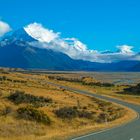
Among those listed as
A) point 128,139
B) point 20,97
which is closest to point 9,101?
point 20,97

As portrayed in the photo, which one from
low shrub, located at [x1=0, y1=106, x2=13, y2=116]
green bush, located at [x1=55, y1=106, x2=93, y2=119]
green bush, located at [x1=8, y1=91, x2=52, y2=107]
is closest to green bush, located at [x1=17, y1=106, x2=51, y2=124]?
low shrub, located at [x1=0, y1=106, x2=13, y2=116]

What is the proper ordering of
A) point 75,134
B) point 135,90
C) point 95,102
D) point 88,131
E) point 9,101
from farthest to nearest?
point 135,90 → point 95,102 → point 9,101 → point 88,131 → point 75,134

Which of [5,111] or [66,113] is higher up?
[5,111]

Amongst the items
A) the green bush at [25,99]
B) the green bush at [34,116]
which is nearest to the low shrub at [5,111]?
the green bush at [34,116]

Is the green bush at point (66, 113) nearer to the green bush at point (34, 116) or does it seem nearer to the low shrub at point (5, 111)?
the green bush at point (34, 116)

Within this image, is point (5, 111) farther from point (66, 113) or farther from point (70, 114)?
point (70, 114)

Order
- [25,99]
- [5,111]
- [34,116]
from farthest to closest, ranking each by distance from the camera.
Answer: [25,99] → [5,111] → [34,116]

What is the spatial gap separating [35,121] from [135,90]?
58.2 metres

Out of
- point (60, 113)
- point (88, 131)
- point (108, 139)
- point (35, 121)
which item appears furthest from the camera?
point (60, 113)

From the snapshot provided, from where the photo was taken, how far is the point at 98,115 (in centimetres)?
4284

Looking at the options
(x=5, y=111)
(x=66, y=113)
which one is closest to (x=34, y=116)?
(x=5, y=111)

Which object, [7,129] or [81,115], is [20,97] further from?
[7,129]

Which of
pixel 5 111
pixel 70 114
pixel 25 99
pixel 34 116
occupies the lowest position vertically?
pixel 70 114

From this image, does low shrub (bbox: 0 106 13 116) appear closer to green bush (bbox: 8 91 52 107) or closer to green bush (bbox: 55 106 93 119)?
green bush (bbox: 55 106 93 119)
